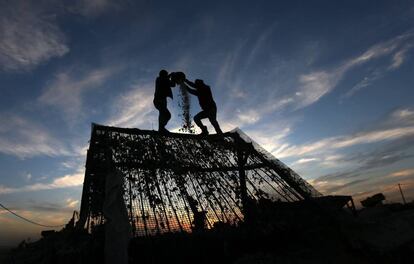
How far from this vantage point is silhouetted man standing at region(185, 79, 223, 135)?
11383 mm

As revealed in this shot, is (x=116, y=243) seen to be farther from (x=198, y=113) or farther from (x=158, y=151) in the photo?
(x=198, y=113)

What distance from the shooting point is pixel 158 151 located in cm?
930

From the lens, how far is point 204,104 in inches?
447

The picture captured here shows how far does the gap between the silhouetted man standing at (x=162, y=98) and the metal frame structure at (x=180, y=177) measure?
1.66 ft

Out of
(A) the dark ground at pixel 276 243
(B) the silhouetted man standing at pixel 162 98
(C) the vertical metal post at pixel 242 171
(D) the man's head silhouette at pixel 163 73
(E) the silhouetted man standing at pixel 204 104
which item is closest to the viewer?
(A) the dark ground at pixel 276 243

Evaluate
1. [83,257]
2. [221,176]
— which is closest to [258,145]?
[221,176]

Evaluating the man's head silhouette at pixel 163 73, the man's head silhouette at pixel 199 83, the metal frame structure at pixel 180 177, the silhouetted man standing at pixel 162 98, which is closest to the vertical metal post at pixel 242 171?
the metal frame structure at pixel 180 177

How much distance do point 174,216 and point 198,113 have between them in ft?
18.0

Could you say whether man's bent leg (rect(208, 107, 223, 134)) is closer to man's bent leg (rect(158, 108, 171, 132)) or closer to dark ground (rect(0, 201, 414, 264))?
man's bent leg (rect(158, 108, 171, 132))

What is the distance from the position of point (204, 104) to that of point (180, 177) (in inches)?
157

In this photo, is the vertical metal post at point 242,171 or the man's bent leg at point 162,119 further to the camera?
the man's bent leg at point 162,119

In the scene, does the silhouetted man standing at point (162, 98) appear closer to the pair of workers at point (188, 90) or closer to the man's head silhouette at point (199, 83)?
the pair of workers at point (188, 90)

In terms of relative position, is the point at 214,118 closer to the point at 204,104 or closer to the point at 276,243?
the point at 204,104

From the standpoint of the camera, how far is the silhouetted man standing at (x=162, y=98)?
1073 cm
